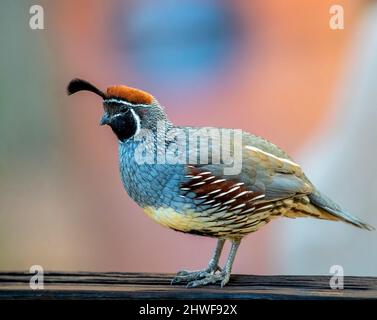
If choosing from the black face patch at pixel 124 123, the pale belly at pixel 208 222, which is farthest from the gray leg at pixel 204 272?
the black face patch at pixel 124 123

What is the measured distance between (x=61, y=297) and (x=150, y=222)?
461 mm

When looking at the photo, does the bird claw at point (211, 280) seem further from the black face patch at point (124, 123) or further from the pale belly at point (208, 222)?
the black face patch at point (124, 123)

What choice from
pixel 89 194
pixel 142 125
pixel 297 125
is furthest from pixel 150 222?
pixel 297 125

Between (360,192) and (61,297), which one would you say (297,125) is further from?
(61,297)

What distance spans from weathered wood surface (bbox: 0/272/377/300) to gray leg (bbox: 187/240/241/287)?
0.07 ft

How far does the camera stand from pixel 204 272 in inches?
93.1

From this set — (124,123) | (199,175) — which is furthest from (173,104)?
(199,175)

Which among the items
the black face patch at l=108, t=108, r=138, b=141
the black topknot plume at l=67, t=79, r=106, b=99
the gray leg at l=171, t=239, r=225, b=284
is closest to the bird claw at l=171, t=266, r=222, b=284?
the gray leg at l=171, t=239, r=225, b=284

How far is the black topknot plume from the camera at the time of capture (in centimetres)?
231

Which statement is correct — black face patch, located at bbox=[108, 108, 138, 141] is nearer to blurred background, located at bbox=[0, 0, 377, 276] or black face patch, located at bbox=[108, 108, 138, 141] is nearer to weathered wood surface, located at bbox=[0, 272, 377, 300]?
blurred background, located at bbox=[0, 0, 377, 276]

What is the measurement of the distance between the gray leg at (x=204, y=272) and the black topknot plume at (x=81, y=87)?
0.71 m

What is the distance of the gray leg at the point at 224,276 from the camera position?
2.31 m

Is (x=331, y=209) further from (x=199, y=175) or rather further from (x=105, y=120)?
(x=105, y=120)

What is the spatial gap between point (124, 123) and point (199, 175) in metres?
0.33
